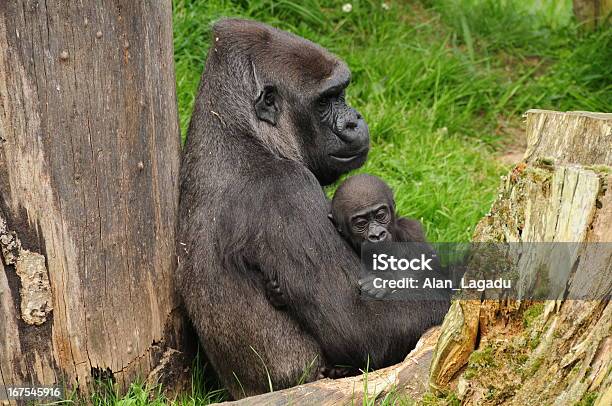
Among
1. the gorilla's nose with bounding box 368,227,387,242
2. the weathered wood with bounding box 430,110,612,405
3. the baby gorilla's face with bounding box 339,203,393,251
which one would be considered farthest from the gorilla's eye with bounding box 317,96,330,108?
the weathered wood with bounding box 430,110,612,405

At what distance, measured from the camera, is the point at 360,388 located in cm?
396

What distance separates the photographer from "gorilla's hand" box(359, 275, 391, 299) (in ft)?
14.6

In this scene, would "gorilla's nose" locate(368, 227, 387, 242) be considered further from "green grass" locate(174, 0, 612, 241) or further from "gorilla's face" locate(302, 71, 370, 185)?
"green grass" locate(174, 0, 612, 241)

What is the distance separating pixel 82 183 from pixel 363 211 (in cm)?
145

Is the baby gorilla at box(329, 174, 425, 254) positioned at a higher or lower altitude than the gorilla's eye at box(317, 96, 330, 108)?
lower

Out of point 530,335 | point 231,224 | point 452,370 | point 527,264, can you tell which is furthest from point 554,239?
point 231,224

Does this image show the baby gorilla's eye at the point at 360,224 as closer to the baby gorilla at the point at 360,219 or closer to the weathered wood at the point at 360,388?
the baby gorilla at the point at 360,219

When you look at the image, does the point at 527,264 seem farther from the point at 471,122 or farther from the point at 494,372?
the point at 471,122

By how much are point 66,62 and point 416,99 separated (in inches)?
165

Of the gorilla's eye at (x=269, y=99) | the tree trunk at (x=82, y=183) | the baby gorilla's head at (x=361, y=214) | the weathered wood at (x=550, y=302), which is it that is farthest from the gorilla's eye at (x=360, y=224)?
the weathered wood at (x=550, y=302)

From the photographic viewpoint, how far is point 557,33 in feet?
28.1

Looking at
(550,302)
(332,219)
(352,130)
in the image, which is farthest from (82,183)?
(550,302)

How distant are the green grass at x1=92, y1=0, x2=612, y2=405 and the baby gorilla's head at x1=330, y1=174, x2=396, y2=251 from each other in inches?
55.8

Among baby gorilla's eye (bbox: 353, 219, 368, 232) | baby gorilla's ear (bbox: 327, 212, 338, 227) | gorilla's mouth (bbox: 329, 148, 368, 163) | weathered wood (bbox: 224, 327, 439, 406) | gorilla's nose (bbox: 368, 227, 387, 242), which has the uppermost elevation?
gorilla's mouth (bbox: 329, 148, 368, 163)
